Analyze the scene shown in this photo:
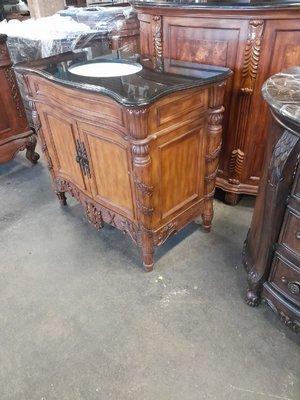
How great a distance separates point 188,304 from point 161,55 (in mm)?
1288

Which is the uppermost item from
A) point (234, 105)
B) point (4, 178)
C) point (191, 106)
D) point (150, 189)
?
point (191, 106)

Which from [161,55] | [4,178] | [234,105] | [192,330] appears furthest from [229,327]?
[4,178]

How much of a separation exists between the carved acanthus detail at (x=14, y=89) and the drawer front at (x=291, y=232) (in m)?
1.94

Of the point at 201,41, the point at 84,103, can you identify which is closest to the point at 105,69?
the point at 84,103

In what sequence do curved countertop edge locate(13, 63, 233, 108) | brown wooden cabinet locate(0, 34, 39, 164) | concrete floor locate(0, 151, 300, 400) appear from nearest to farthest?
curved countertop edge locate(13, 63, 233, 108), concrete floor locate(0, 151, 300, 400), brown wooden cabinet locate(0, 34, 39, 164)

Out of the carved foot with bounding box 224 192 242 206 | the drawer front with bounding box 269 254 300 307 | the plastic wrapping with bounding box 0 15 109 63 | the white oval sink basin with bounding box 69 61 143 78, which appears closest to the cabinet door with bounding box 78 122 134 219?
the white oval sink basin with bounding box 69 61 143 78

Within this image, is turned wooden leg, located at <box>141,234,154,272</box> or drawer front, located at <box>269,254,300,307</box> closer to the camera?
drawer front, located at <box>269,254,300,307</box>

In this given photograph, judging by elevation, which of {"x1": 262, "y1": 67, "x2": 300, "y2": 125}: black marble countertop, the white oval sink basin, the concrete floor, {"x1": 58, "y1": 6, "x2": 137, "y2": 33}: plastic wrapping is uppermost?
{"x1": 58, "y1": 6, "x2": 137, "y2": 33}: plastic wrapping

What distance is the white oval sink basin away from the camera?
4.48 feet

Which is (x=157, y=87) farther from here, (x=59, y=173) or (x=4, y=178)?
(x=4, y=178)

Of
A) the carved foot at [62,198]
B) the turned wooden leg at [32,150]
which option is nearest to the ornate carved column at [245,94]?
the carved foot at [62,198]

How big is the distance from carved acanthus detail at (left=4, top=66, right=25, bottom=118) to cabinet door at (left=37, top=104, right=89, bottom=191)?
2.28ft

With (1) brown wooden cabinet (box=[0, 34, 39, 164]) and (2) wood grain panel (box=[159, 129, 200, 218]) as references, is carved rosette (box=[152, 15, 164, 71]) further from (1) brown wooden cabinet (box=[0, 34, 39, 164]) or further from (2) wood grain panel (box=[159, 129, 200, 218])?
(1) brown wooden cabinet (box=[0, 34, 39, 164])

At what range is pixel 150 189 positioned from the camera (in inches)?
46.3
